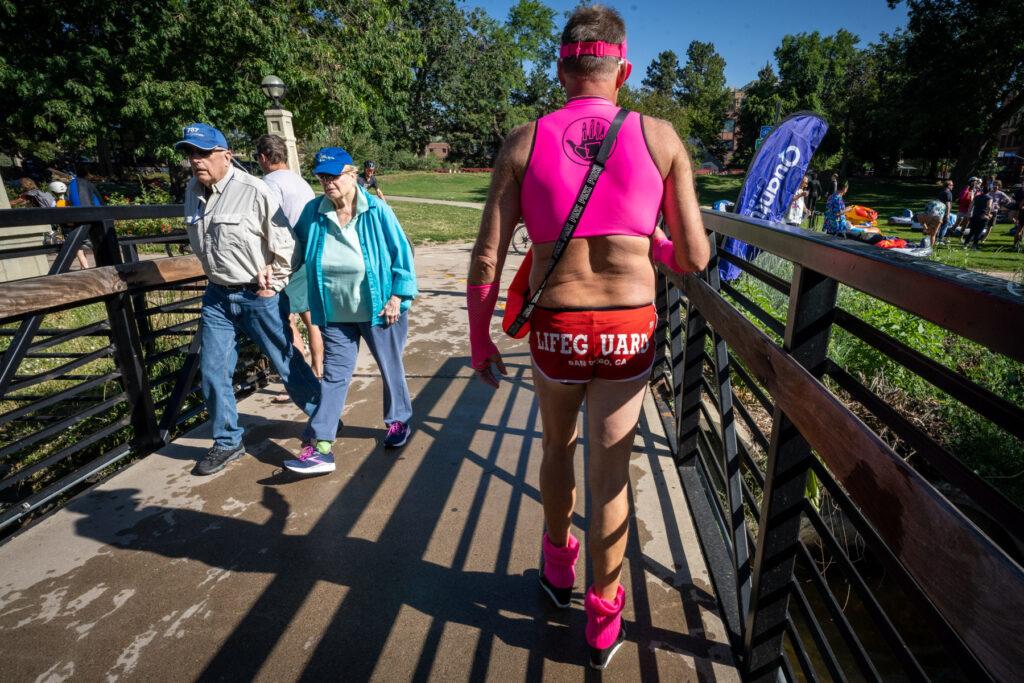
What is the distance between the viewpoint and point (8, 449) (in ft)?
8.86

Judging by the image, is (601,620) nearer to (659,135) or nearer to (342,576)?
(342,576)

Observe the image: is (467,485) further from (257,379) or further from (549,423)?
(257,379)

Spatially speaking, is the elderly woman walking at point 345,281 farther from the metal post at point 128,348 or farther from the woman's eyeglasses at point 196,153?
the metal post at point 128,348

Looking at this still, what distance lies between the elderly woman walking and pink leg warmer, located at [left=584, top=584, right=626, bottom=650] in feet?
6.01

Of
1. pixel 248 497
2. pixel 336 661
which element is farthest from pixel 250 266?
pixel 336 661

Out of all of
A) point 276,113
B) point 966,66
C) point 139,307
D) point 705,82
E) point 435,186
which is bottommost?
point 139,307

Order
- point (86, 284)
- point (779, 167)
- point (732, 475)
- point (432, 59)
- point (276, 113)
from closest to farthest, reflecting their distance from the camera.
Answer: point (732, 475) → point (86, 284) → point (779, 167) → point (276, 113) → point (432, 59)

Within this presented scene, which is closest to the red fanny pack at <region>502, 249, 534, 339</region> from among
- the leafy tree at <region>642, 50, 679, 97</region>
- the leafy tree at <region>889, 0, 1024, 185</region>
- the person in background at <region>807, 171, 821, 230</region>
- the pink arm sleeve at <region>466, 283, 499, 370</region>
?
the pink arm sleeve at <region>466, 283, 499, 370</region>

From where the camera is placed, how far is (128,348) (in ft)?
10.5

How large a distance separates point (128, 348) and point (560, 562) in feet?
9.51

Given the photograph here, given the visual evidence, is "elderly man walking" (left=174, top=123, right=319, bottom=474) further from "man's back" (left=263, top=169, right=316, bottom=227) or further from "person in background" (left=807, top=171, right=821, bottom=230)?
"person in background" (left=807, top=171, right=821, bottom=230)

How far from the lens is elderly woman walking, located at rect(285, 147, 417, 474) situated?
304 cm

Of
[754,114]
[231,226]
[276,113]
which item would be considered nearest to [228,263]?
[231,226]

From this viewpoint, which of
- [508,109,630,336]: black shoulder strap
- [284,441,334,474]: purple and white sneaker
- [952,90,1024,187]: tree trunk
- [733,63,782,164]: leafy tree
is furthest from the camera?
[733,63,782,164]: leafy tree
